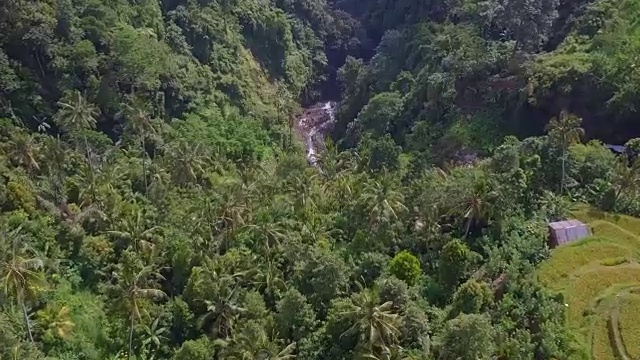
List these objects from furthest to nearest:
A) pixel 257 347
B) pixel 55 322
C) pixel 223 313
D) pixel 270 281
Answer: pixel 270 281, pixel 223 313, pixel 55 322, pixel 257 347

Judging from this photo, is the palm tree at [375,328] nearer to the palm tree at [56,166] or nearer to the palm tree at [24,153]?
the palm tree at [56,166]

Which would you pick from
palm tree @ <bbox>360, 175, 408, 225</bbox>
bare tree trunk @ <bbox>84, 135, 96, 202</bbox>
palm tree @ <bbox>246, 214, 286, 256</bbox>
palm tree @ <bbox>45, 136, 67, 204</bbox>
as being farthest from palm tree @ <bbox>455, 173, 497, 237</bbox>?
palm tree @ <bbox>45, 136, 67, 204</bbox>

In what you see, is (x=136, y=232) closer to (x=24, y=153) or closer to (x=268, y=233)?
(x=268, y=233)

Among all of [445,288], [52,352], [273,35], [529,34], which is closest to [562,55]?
[529,34]

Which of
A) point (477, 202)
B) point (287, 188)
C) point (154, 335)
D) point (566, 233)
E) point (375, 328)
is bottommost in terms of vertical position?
point (154, 335)

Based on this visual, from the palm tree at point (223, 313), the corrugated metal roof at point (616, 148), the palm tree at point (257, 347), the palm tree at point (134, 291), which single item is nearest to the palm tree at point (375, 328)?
the palm tree at point (257, 347)

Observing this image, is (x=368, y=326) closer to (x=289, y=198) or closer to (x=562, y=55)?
(x=289, y=198)

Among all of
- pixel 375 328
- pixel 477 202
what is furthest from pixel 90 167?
pixel 477 202
